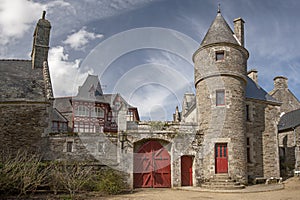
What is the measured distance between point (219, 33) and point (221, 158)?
21.6 feet

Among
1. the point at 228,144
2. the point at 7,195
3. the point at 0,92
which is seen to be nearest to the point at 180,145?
the point at 228,144

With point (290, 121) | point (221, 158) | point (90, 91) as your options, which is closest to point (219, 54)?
point (221, 158)

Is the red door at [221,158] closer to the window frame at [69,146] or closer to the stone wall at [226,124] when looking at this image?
the stone wall at [226,124]

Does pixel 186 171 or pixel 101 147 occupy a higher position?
pixel 101 147

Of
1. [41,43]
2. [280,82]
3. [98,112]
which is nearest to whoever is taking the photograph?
[41,43]

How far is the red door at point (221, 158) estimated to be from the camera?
44.2 ft

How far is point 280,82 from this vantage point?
25203 millimetres

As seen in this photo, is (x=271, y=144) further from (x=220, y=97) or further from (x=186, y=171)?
(x=186, y=171)

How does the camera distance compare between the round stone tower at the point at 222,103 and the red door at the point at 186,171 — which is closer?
the round stone tower at the point at 222,103

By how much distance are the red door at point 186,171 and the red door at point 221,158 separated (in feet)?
4.40

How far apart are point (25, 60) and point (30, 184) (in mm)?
10717

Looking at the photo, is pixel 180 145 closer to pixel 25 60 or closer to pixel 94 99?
pixel 25 60

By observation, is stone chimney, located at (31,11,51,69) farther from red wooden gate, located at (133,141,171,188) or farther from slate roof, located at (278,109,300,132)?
slate roof, located at (278,109,300,132)

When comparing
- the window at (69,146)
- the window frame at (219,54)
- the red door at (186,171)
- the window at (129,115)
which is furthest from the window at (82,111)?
the window frame at (219,54)
